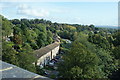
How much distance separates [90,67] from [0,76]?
7.29 meters

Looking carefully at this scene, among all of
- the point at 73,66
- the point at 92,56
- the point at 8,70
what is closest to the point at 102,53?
the point at 92,56

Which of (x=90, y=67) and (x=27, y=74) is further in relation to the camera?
(x=90, y=67)

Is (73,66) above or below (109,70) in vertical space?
above

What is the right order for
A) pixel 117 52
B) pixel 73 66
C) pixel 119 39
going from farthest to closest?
pixel 119 39 < pixel 117 52 < pixel 73 66

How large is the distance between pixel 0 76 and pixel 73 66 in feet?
23.8

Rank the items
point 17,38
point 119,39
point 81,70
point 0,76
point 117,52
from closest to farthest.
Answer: point 0,76, point 81,70, point 117,52, point 17,38, point 119,39

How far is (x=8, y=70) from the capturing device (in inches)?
40.7

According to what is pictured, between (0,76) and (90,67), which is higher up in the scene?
(0,76)

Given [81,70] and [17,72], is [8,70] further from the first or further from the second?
[81,70]

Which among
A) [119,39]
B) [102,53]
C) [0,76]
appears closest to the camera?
[0,76]

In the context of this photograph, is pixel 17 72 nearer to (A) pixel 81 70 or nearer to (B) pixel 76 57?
(A) pixel 81 70

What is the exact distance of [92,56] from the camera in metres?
8.46

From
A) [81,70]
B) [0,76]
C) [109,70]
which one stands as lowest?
[109,70]

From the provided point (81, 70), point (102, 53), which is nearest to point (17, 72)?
point (81, 70)
